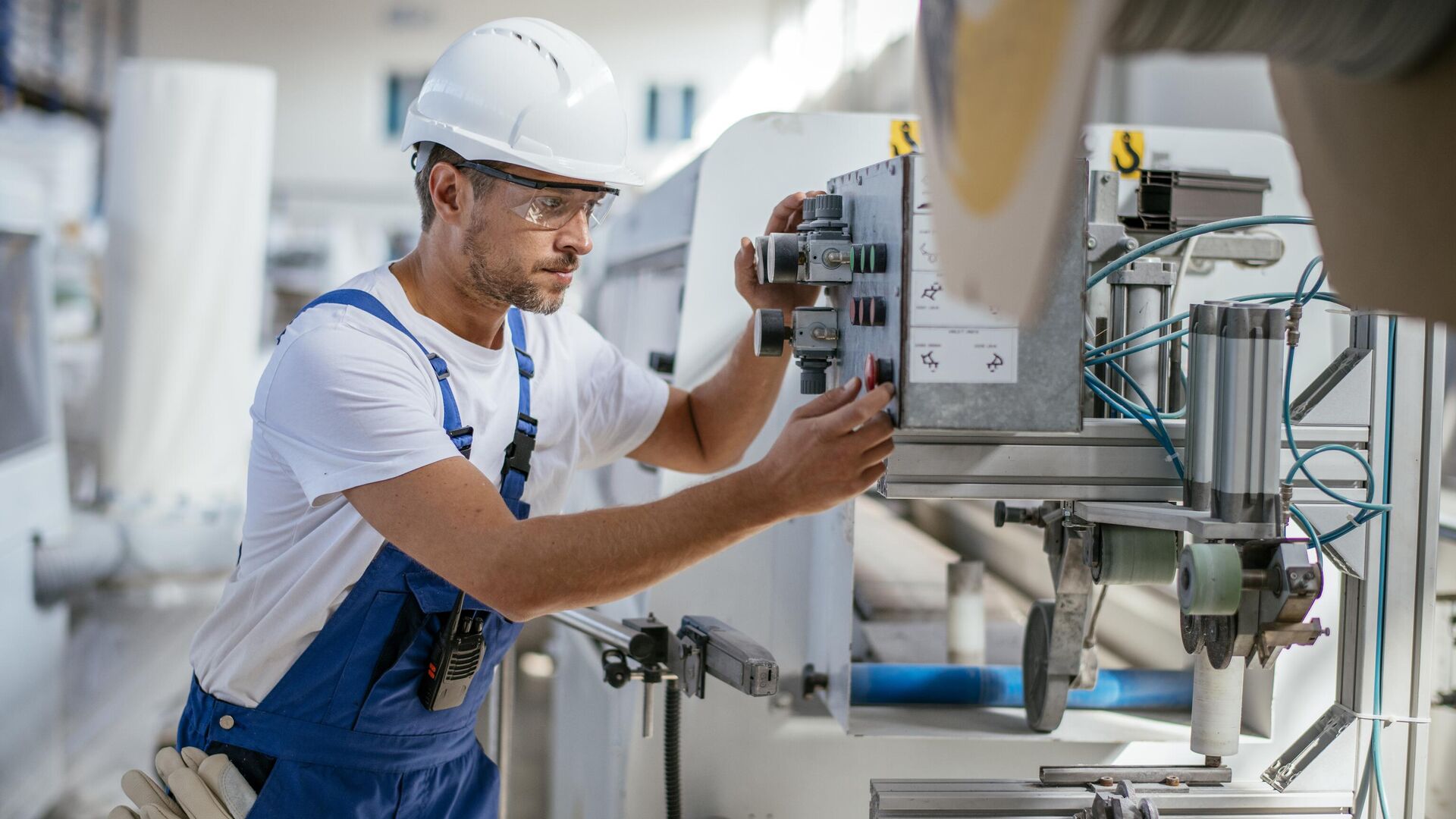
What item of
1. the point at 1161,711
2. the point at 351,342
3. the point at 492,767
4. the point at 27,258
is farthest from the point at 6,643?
the point at 1161,711

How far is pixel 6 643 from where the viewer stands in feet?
10.6

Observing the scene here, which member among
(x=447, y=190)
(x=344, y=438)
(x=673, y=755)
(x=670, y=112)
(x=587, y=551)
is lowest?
(x=673, y=755)

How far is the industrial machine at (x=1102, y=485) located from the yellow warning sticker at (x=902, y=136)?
2cm

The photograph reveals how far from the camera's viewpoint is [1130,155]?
63.9 inches

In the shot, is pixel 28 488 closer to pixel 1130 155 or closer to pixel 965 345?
pixel 1130 155

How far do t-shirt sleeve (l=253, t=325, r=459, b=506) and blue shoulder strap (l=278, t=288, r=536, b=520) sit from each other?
0.16 ft

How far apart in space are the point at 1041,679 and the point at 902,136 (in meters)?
0.77

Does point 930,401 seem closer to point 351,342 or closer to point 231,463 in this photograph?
point 351,342

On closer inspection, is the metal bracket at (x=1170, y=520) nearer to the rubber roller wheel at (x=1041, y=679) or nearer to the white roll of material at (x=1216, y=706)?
the white roll of material at (x=1216, y=706)

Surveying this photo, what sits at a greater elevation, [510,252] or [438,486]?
[510,252]

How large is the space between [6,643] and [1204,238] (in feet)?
10.9

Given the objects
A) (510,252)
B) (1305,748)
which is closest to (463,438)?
(510,252)

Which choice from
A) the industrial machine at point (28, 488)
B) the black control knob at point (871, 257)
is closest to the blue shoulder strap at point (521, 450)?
the black control knob at point (871, 257)

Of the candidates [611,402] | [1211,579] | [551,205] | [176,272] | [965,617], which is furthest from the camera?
[176,272]
